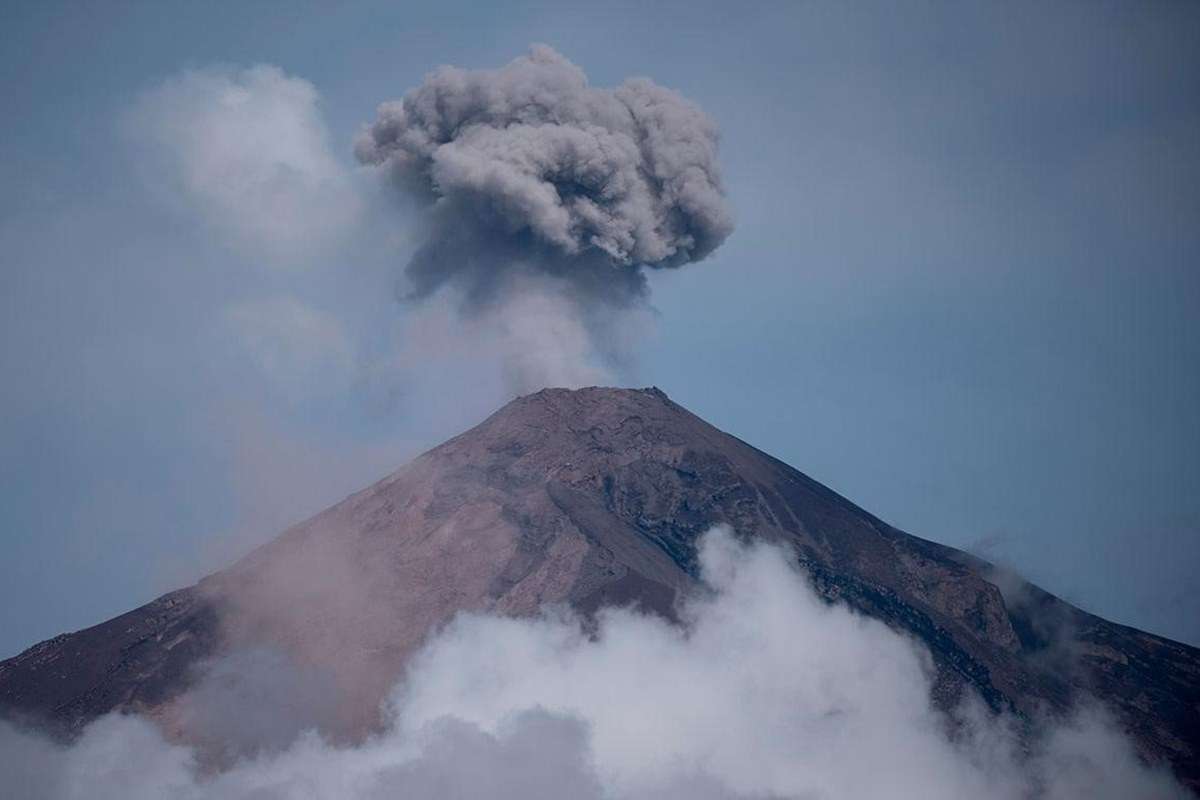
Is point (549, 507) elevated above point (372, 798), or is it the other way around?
point (549, 507)

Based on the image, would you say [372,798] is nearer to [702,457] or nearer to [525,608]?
[525,608]

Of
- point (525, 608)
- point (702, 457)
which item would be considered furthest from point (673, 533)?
point (525, 608)

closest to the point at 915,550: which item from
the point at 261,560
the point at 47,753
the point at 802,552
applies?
the point at 802,552

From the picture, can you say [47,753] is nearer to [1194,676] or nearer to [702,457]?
[702,457]

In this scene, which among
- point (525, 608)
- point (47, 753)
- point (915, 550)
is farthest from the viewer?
point (915, 550)

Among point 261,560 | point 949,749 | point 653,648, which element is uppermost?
point 261,560

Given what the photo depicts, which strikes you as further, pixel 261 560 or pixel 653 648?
pixel 261 560

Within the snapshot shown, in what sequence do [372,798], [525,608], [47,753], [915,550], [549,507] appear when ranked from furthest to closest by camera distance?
[915,550]
[549,507]
[525,608]
[47,753]
[372,798]
